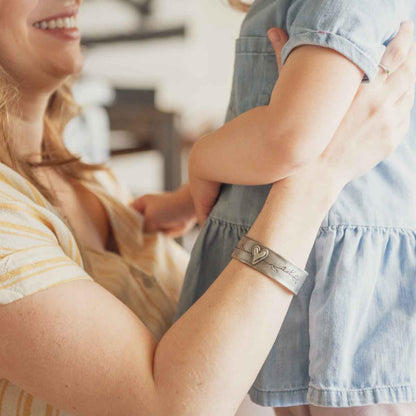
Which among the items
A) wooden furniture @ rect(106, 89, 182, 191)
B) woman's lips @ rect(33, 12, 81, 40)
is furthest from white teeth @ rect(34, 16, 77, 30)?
wooden furniture @ rect(106, 89, 182, 191)

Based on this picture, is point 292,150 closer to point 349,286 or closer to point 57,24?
point 349,286

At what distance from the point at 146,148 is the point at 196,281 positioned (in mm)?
2075

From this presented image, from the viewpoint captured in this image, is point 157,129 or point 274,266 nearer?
point 274,266

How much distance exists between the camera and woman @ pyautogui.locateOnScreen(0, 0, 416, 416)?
643 mm

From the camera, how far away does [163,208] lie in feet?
4.01

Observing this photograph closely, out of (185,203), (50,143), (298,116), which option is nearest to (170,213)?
(185,203)

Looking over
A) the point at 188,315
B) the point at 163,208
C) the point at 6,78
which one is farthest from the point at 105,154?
the point at 188,315

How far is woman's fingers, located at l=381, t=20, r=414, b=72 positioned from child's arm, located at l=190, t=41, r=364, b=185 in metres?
0.09

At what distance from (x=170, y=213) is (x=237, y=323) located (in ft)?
1.93

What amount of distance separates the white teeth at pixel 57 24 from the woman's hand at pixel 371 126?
0.55 meters

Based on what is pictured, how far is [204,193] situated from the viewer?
0.84m

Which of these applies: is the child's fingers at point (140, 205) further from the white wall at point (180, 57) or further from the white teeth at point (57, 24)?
the white wall at point (180, 57)

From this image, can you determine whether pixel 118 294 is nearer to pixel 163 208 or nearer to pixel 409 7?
pixel 163 208

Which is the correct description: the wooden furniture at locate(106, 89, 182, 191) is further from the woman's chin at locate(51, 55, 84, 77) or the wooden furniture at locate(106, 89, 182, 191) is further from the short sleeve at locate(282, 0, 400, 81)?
the short sleeve at locate(282, 0, 400, 81)
